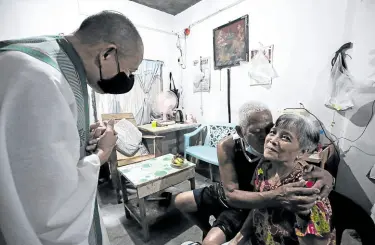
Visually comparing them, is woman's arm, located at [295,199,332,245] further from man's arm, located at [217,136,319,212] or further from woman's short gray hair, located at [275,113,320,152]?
woman's short gray hair, located at [275,113,320,152]

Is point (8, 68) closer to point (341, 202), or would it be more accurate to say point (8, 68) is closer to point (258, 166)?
point (258, 166)

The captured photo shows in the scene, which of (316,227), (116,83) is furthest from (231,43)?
(316,227)

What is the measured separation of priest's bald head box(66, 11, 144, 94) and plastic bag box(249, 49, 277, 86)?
224 cm

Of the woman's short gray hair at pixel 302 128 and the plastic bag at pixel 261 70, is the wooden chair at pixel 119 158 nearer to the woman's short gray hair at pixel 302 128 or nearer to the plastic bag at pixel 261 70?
the plastic bag at pixel 261 70

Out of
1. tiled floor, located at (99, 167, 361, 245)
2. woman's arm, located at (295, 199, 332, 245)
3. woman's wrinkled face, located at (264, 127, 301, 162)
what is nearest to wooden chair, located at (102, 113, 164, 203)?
tiled floor, located at (99, 167, 361, 245)

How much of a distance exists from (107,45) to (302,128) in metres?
0.96

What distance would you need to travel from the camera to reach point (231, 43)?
2820 mm

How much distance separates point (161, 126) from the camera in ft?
10.6

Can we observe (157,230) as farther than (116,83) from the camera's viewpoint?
Yes

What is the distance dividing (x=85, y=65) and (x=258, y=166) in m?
1.04

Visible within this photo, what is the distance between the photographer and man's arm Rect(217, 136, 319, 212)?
31.8 inches

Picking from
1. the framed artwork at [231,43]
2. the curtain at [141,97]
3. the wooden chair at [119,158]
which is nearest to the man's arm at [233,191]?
the wooden chair at [119,158]

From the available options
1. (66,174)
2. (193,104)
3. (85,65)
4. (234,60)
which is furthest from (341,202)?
(193,104)

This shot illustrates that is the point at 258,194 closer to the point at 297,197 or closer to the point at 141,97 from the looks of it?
the point at 297,197
